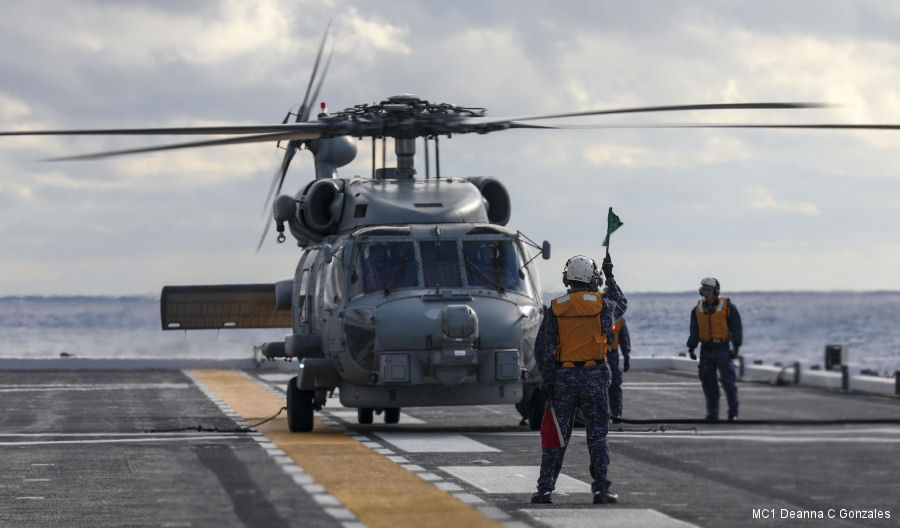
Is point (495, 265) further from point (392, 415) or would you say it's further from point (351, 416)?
point (351, 416)

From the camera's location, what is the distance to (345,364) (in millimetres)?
18672

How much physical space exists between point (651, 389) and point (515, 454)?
560 inches

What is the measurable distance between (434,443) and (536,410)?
2608 mm

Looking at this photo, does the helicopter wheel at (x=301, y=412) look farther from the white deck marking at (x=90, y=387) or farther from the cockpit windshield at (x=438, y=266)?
the white deck marking at (x=90, y=387)

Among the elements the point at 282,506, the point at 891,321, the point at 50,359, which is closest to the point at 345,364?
the point at 282,506

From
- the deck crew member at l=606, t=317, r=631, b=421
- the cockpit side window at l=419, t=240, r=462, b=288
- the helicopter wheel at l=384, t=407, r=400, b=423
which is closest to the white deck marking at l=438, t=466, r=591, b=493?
the cockpit side window at l=419, t=240, r=462, b=288

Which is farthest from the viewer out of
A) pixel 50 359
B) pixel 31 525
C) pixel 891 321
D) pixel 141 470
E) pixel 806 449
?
pixel 891 321

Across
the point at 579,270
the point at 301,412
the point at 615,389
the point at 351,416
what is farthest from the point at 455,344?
the point at 579,270

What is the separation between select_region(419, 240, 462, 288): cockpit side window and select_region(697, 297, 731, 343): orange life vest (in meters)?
3.85

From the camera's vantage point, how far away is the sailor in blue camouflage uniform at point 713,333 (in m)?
20.5

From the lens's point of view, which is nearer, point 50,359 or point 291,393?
point 291,393

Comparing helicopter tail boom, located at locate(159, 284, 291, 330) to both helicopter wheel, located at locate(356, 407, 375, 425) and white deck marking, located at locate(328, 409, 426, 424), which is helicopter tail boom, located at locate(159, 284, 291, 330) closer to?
white deck marking, located at locate(328, 409, 426, 424)

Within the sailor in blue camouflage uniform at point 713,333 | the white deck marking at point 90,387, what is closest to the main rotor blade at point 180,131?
the sailor in blue camouflage uniform at point 713,333

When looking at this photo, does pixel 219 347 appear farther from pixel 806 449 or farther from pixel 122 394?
pixel 806 449
